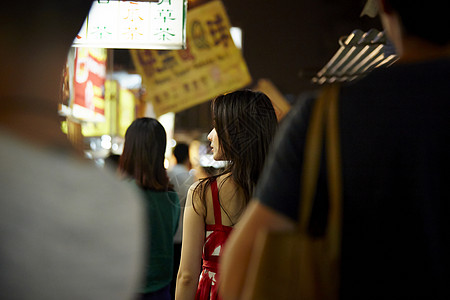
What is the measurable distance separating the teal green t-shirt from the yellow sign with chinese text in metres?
1.75

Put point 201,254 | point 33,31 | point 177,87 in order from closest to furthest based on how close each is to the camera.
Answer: point 33,31 < point 201,254 < point 177,87

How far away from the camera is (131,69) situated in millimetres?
15023

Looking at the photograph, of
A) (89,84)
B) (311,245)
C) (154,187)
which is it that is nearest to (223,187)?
(154,187)

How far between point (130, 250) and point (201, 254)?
1.49 metres

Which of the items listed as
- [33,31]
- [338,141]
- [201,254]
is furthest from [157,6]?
[338,141]

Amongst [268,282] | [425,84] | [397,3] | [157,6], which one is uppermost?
[157,6]

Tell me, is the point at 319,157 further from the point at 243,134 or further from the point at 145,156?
the point at 145,156

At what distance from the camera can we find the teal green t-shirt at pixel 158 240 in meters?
3.33

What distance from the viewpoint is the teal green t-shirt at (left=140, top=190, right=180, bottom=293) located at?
3.33 meters

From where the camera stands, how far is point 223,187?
8.13ft

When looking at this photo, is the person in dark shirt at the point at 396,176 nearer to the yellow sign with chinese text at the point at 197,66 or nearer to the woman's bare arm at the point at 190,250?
the woman's bare arm at the point at 190,250

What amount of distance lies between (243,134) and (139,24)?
4.23 ft

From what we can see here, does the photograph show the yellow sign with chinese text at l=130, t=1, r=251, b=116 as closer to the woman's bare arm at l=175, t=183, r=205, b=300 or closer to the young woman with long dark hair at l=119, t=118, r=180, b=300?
the young woman with long dark hair at l=119, t=118, r=180, b=300

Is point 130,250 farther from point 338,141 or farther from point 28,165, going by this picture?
point 338,141
